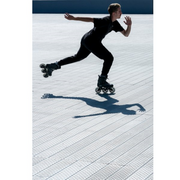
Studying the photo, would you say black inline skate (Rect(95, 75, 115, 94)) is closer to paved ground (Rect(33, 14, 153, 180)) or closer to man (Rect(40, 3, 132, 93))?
man (Rect(40, 3, 132, 93))

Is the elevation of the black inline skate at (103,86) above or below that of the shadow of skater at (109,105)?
above

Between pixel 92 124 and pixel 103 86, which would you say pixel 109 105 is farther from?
pixel 92 124

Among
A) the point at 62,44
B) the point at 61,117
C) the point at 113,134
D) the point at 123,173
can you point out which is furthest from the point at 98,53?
the point at 62,44

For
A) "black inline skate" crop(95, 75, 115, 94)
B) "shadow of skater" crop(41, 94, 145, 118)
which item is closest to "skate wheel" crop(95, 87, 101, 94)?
"black inline skate" crop(95, 75, 115, 94)

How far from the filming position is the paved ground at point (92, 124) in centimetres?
385

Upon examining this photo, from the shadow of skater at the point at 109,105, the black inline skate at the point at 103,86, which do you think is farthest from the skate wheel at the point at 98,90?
the shadow of skater at the point at 109,105

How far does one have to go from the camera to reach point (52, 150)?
4.38 metres

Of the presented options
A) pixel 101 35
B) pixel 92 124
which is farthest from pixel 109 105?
pixel 101 35

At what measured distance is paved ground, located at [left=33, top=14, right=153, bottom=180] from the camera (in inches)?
151

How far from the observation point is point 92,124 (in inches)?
211

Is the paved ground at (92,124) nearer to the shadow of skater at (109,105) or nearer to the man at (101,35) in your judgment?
the shadow of skater at (109,105)
